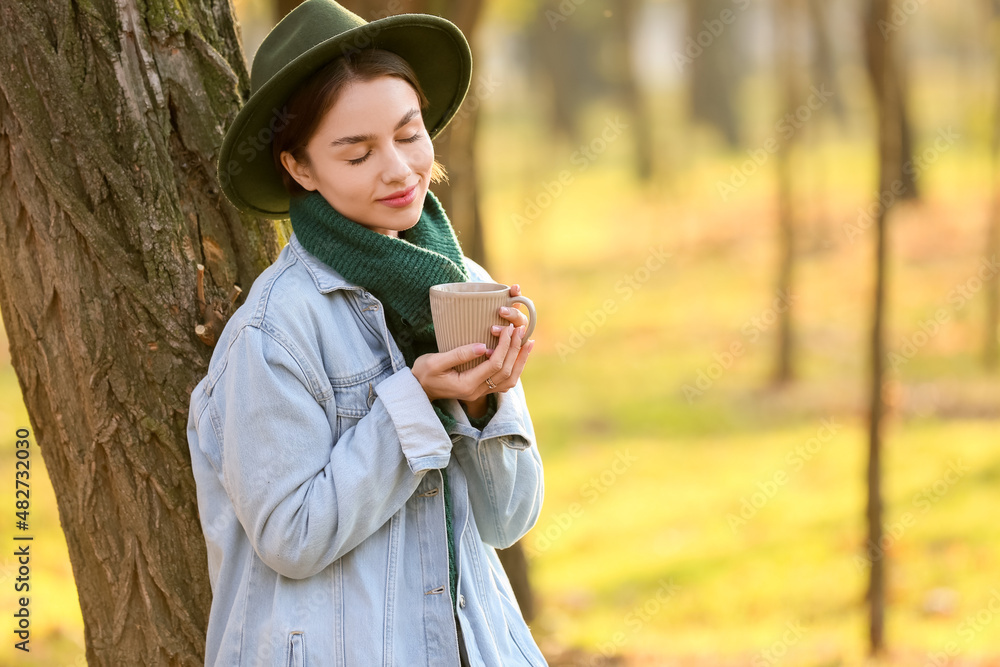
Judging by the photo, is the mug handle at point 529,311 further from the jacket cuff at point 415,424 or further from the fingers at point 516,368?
the jacket cuff at point 415,424

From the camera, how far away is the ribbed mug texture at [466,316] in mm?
1673

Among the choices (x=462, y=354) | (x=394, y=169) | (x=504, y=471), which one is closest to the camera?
Result: (x=462, y=354)

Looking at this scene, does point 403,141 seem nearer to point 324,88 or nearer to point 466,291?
point 324,88

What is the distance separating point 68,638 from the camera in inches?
186

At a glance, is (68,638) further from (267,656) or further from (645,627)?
(267,656)

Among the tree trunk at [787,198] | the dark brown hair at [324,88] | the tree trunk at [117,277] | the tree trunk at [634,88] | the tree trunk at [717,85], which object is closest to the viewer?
the dark brown hair at [324,88]

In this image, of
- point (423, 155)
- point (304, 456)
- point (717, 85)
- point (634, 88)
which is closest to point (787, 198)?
point (423, 155)

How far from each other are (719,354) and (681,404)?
4.97ft

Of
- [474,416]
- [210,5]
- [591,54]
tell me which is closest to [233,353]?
[474,416]

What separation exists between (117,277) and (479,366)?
1001 mm

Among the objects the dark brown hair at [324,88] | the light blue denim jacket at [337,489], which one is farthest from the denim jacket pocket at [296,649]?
the dark brown hair at [324,88]

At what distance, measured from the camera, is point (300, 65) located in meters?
1.76

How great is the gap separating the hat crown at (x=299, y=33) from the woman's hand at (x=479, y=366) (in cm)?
64

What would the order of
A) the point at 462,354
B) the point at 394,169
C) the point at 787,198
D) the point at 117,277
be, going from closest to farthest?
the point at 462,354
the point at 394,169
the point at 117,277
the point at 787,198
